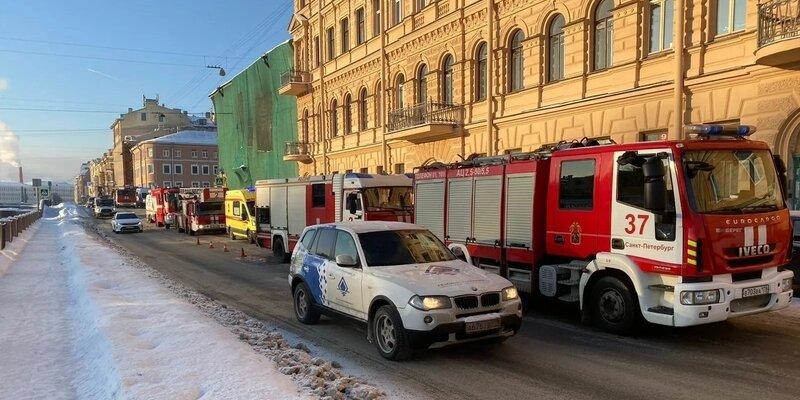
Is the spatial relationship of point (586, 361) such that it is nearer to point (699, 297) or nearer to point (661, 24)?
point (699, 297)

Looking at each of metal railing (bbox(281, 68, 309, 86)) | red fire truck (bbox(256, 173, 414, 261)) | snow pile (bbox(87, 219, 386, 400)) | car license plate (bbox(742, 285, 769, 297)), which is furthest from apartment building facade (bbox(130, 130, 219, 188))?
car license plate (bbox(742, 285, 769, 297))

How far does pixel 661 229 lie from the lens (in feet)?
23.5

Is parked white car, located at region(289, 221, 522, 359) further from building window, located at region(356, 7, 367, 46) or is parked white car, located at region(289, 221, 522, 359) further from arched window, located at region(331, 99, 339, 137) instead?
arched window, located at region(331, 99, 339, 137)

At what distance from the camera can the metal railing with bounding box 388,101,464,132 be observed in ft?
72.8

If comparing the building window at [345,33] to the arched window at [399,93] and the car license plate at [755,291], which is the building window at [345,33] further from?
the car license plate at [755,291]

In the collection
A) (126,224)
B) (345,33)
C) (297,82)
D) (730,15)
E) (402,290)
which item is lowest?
(126,224)

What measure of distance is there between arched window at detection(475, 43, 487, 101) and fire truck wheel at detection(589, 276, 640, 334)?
14.2m

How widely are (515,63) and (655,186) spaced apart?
13.7m

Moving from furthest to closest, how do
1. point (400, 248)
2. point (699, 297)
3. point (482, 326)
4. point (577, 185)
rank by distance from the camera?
point (577, 185), point (400, 248), point (699, 297), point (482, 326)

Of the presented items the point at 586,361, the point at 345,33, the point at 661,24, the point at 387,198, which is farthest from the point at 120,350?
the point at 345,33

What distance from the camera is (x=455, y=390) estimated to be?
555cm

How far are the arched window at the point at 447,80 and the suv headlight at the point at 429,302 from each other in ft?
58.2

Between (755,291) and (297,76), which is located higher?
(297,76)

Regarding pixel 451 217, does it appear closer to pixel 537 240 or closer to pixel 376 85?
pixel 537 240
